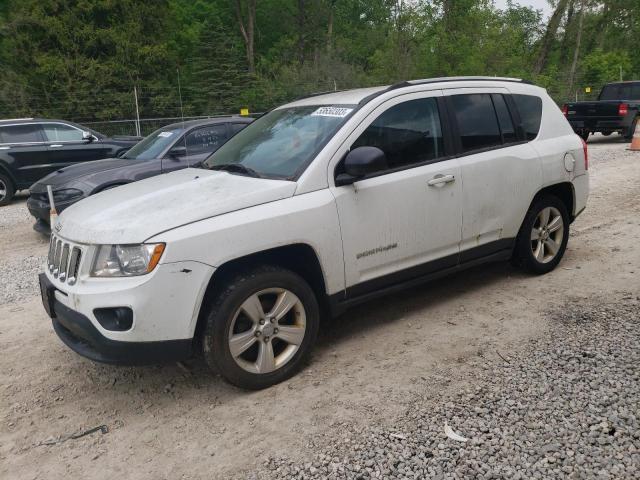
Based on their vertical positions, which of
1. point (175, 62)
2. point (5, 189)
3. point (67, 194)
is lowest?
point (5, 189)

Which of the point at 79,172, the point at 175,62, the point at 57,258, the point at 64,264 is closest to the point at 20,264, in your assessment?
the point at 79,172

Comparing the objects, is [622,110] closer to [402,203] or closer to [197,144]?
[197,144]

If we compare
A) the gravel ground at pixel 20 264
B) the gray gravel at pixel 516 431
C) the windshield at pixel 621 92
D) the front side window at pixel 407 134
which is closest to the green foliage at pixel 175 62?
the windshield at pixel 621 92

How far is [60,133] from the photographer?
39.7 feet

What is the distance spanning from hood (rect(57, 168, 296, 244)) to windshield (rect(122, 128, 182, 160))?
450cm

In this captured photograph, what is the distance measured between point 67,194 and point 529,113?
19.4 ft

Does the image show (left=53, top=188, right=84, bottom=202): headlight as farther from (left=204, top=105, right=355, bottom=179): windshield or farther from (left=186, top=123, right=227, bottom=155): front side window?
(left=204, top=105, right=355, bottom=179): windshield

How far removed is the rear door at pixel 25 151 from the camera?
38.3 feet

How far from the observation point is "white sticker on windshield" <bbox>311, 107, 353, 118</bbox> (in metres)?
4.09

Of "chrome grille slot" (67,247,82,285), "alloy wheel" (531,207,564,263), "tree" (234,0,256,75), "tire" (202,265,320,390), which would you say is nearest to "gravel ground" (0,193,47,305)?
"chrome grille slot" (67,247,82,285)

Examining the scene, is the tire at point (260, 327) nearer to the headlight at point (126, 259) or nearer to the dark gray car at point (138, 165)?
the headlight at point (126, 259)

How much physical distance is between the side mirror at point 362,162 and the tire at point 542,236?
6.45ft

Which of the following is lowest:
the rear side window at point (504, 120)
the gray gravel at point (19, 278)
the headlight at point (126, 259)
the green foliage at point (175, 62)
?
the gray gravel at point (19, 278)

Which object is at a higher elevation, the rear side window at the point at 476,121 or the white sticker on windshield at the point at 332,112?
the white sticker on windshield at the point at 332,112
